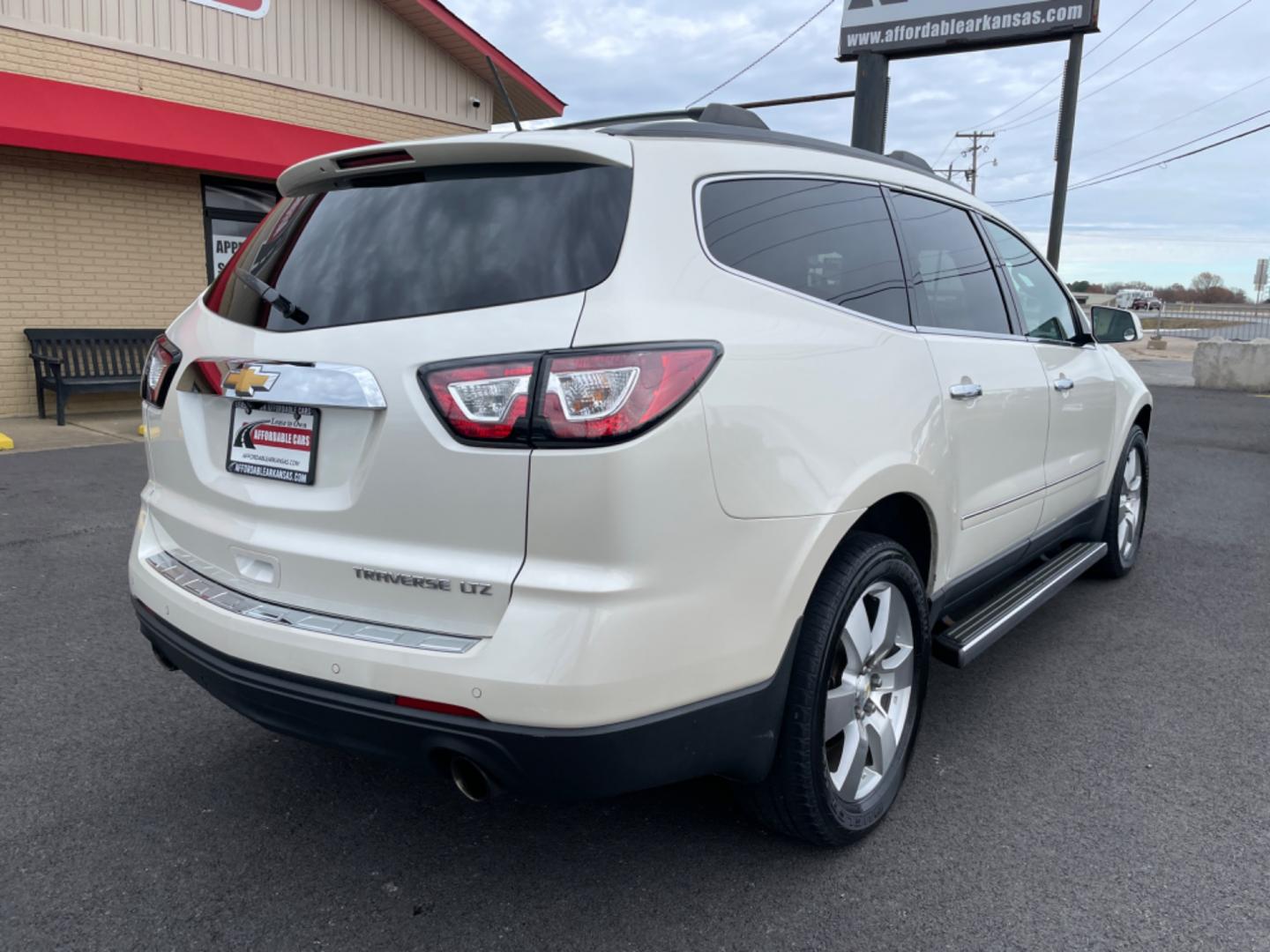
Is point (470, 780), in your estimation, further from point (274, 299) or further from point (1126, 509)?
point (1126, 509)

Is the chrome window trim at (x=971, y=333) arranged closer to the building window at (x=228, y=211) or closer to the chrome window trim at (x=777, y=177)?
the chrome window trim at (x=777, y=177)

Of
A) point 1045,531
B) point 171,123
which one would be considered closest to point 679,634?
point 1045,531

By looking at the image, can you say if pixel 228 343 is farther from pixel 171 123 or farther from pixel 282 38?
pixel 282 38

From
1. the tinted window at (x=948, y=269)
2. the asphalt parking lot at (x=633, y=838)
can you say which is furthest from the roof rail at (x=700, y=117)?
the asphalt parking lot at (x=633, y=838)

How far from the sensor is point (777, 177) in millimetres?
2641

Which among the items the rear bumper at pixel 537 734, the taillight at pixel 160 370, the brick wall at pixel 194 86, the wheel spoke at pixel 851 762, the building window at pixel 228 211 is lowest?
the wheel spoke at pixel 851 762

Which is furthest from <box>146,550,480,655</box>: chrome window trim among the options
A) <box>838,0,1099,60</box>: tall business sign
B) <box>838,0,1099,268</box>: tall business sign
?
<box>838,0,1099,60</box>: tall business sign

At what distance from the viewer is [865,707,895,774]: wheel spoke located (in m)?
2.77

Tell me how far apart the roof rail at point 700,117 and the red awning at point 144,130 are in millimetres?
8955

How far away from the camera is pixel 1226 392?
17.9 meters

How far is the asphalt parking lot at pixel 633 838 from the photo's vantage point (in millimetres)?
2352

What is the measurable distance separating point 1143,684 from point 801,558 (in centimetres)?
235

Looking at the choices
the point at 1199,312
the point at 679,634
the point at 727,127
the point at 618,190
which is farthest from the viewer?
the point at 1199,312

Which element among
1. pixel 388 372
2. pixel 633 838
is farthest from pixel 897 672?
pixel 388 372
